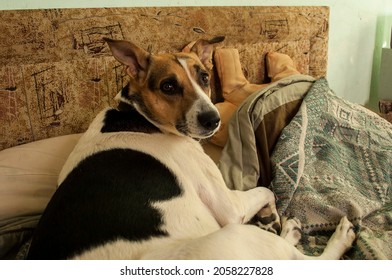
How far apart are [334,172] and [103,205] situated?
128cm

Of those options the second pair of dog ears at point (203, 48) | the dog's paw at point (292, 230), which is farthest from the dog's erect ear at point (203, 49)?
the dog's paw at point (292, 230)

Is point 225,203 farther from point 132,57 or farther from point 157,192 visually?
point 132,57

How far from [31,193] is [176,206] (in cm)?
79

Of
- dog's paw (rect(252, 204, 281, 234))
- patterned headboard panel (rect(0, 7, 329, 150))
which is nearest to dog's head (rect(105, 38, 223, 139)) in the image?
dog's paw (rect(252, 204, 281, 234))

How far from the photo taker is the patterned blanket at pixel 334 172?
5.06 feet

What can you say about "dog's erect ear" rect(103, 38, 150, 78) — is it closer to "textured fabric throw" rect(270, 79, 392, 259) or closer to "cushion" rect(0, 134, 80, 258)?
"cushion" rect(0, 134, 80, 258)

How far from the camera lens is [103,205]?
1.15 meters

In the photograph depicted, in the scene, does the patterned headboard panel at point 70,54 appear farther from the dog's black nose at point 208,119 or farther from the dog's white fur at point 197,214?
the dog's black nose at point 208,119

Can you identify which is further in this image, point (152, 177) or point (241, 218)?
point (241, 218)

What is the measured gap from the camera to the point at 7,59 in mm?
2010

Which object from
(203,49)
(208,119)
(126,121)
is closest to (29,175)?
(126,121)
